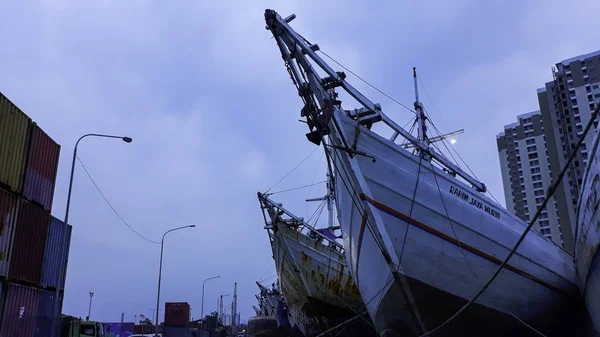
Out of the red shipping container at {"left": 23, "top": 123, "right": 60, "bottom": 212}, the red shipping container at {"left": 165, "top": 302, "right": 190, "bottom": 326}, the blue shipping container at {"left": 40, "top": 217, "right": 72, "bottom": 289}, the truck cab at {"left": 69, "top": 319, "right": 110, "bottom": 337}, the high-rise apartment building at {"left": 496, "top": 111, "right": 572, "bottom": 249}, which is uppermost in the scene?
the high-rise apartment building at {"left": 496, "top": 111, "right": 572, "bottom": 249}

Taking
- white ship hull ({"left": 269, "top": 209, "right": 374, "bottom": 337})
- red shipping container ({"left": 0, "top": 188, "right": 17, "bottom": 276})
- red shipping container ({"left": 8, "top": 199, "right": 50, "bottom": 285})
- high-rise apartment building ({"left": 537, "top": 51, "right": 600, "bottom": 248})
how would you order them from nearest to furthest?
red shipping container ({"left": 0, "top": 188, "right": 17, "bottom": 276}) → red shipping container ({"left": 8, "top": 199, "right": 50, "bottom": 285}) → white ship hull ({"left": 269, "top": 209, "right": 374, "bottom": 337}) → high-rise apartment building ({"left": 537, "top": 51, "right": 600, "bottom": 248})

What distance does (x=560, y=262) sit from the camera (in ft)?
49.9

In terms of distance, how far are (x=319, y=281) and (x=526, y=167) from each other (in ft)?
317

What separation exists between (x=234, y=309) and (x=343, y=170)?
263 ft

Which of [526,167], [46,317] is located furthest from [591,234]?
[526,167]

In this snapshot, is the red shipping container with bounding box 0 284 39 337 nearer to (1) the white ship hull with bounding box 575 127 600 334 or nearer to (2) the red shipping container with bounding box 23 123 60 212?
(2) the red shipping container with bounding box 23 123 60 212

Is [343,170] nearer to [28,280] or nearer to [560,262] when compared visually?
[560,262]

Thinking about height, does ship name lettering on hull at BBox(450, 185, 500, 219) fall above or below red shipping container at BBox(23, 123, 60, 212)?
below

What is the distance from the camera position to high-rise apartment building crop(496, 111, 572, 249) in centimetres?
10056

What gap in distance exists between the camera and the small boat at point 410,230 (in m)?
11.3

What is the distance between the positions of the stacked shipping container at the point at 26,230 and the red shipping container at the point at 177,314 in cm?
Result: 1615

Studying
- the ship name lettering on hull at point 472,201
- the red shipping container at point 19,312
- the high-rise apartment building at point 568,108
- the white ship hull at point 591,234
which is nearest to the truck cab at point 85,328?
the red shipping container at point 19,312

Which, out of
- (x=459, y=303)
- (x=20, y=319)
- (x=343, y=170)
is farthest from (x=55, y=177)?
(x=459, y=303)

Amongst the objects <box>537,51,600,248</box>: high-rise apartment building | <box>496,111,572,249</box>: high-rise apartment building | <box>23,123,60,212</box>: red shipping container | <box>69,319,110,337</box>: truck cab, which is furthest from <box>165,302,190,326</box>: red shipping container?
<box>496,111,572,249</box>: high-rise apartment building
